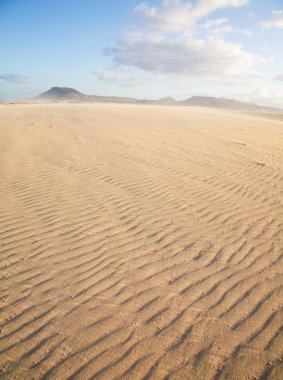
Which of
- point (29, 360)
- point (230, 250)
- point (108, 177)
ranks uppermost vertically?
point (108, 177)

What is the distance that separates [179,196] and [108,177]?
2.10 metres

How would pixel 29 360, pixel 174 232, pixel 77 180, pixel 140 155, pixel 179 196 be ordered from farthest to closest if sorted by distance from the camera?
pixel 140 155 → pixel 77 180 → pixel 179 196 → pixel 174 232 → pixel 29 360

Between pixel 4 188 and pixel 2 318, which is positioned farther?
pixel 4 188

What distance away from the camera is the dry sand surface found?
2.56 m

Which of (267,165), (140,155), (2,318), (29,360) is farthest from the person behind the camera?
(140,155)

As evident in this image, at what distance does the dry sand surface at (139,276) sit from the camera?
256 cm

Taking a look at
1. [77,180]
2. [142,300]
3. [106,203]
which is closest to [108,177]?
[77,180]

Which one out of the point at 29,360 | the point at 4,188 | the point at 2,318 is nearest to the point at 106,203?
the point at 4,188

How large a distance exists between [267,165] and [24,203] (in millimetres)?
7502

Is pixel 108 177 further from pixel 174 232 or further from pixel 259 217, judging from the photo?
pixel 259 217

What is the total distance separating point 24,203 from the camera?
218 inches

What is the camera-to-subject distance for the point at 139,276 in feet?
11.7

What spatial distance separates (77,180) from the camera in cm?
689

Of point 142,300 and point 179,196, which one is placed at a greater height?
point 179,196
